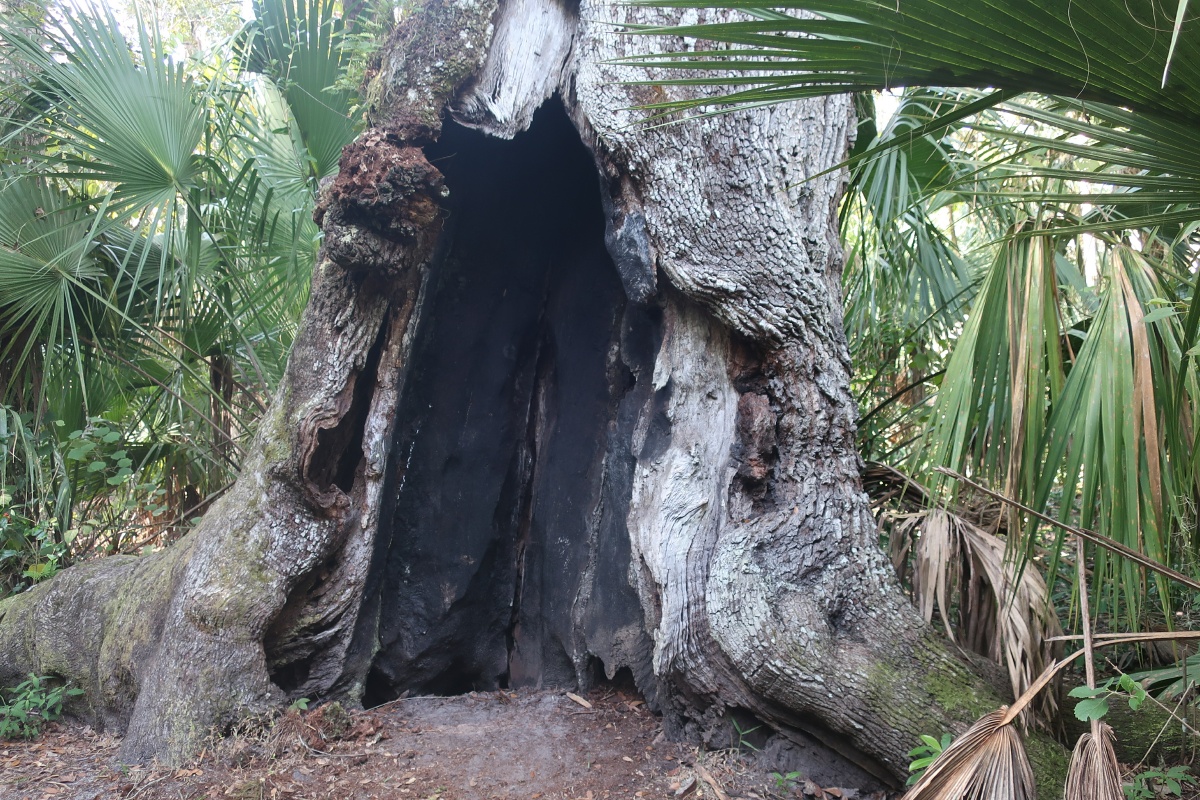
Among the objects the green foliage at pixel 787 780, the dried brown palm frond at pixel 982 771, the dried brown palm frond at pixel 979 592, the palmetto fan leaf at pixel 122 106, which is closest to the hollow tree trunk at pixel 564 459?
the green foliage at pixel 787 780

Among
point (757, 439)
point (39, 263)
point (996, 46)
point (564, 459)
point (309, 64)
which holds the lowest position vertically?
point (564, 459)

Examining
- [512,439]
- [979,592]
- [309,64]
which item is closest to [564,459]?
[512,439]

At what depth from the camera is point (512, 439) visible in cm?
422

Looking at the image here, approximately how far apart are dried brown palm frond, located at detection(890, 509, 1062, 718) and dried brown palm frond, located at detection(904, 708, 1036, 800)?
1.35 metres

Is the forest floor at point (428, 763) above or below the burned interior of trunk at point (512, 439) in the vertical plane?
below

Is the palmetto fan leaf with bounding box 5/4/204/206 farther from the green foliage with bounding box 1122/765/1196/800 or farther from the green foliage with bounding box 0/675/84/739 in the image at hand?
the green foliage with bounding box 1122/765/1196/800

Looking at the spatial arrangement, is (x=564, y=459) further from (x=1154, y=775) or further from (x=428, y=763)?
(x=1154, y=775)

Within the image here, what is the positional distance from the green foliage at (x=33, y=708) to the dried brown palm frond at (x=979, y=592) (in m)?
3.92

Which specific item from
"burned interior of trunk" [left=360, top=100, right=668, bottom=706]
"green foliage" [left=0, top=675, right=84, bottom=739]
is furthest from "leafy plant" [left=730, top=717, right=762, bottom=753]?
"green foliage" [left=0, top=675, right=84, bottom=739]

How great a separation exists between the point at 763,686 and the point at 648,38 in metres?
2.52

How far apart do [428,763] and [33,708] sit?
222 centimetres

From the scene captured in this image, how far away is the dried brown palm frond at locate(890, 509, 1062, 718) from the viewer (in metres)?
2.90

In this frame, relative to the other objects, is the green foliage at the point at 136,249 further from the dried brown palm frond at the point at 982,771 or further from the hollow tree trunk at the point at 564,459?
the dried brown palm frond at the point at 982,771

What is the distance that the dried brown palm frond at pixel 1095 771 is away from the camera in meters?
1.49
